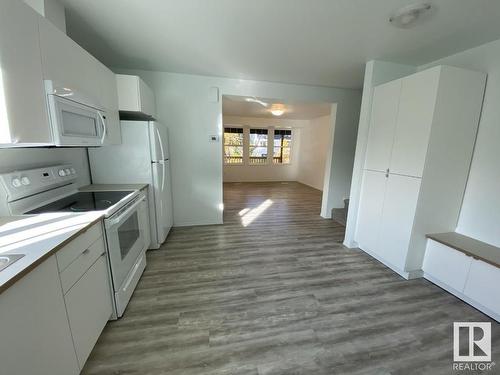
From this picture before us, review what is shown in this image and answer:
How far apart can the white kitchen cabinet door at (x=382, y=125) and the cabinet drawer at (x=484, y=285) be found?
3.95 feet

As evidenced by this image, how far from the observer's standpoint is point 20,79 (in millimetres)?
1124

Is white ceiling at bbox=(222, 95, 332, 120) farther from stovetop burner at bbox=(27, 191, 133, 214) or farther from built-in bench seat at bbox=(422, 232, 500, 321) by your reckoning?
built-in bench seat at bbox=(422, 232, 500, 321)

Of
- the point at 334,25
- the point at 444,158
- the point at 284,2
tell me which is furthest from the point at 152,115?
the point at 444,158

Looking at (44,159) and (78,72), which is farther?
(44,159)

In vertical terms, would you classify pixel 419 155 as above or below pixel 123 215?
above

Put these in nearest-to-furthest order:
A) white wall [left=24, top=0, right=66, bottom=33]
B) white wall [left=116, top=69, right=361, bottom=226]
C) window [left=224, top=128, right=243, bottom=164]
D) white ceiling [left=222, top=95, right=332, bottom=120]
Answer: white wall [left=24, top=0, right=66, bottom=33] < white wall [left=116, top=69, right=361, bottom=226] < white ceiling [left=222, top=95, right=332, bottom=120] < window [left=224, top=128, right=243, bottom=164]

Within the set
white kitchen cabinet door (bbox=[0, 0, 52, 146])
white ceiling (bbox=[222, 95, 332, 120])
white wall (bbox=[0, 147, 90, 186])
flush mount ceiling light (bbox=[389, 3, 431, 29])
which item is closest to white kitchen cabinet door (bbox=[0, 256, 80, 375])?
white kitchen cabinet door (bbox=[0, 0, 52, 146])

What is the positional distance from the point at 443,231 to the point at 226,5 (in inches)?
120

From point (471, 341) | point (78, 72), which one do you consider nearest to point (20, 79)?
point (78, 72)

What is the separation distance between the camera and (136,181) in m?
2.63

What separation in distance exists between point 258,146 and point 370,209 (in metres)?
5.84

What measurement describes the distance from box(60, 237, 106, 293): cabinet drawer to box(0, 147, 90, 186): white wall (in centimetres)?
86

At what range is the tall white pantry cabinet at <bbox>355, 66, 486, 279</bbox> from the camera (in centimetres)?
195

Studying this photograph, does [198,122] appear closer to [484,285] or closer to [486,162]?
[486,162]
